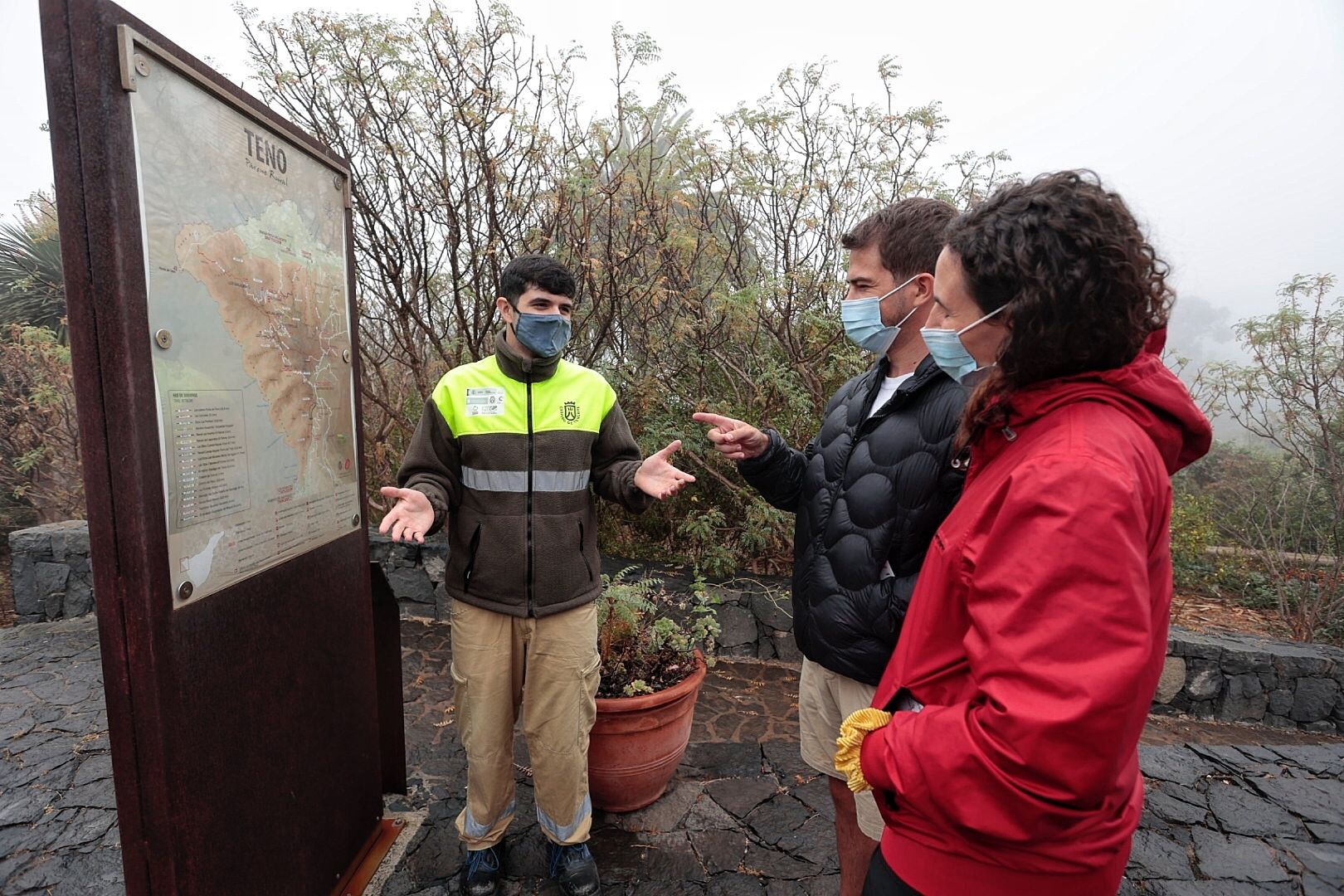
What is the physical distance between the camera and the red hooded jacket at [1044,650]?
0.90 m

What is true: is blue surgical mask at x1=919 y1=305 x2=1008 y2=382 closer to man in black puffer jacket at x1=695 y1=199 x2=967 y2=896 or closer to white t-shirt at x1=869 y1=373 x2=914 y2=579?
man in black puffer jacket at x1=695 y1=199 x2=967 y2=896

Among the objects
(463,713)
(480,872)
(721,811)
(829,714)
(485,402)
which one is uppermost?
(485,402)

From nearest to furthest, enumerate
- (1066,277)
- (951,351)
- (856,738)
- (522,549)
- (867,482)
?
(1066,277) < (856,738) < (951,351) < (867,482) < (522,549)

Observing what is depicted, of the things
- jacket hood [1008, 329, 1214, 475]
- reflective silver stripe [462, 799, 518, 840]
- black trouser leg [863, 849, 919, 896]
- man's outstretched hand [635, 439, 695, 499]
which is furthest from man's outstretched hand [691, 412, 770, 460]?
reflective silver stripe [462, 799, 518, 840]

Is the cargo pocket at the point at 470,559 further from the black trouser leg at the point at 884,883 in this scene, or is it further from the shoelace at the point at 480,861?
the black trouser leg at the point at 884,883

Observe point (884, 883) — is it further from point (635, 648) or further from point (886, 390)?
point (635, 648)

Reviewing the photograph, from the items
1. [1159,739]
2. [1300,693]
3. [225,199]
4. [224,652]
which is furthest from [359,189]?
[1300,693]


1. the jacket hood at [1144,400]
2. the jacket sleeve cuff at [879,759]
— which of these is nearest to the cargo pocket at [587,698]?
the jacket sleeve cuff at [879,759]

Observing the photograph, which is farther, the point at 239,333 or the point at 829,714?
the point at 829,714

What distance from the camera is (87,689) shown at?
14.1 feet

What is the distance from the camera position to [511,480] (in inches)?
89.7

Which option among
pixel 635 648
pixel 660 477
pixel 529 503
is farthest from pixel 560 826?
pixel 660 477

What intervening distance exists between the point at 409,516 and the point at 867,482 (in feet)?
4.51

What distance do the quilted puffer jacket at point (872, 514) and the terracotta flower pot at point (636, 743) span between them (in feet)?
3.43
